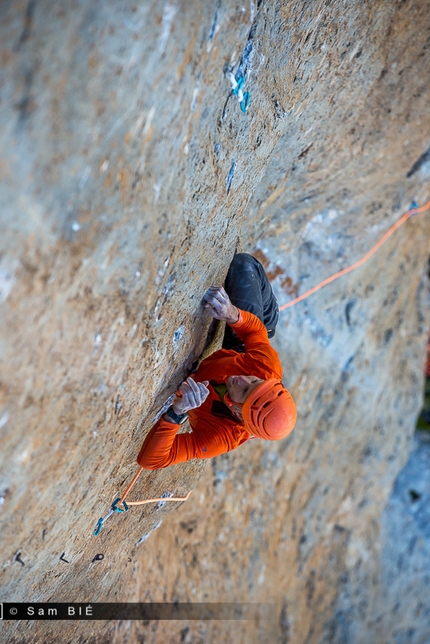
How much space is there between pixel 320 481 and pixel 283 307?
2.56m

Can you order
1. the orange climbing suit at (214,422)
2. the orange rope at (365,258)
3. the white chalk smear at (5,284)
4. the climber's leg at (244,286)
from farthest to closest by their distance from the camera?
the orange rope at (365,258) → the climber's leg at (244,286) → the orange climbing suit at (214,422) → the white chalk smear at (5,284)

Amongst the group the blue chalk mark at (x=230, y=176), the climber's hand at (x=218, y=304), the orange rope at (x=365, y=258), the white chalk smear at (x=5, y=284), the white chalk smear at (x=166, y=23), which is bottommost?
the orange rope at (x=365, y=258)

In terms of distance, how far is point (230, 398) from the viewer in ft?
10.5

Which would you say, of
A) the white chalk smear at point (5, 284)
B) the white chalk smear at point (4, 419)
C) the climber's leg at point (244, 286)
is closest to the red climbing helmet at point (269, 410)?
the climber's leg at point (244, 286)

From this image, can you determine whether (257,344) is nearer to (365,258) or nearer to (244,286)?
(244,286)

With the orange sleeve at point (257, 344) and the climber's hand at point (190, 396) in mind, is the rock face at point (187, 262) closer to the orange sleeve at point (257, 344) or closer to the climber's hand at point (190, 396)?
the climber's hand at point (190, 396)

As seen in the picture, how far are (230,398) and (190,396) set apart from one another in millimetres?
251

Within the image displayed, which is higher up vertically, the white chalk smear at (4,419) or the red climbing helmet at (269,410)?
the white chalk smear at (4,419)

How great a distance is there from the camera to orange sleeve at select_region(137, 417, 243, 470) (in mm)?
3184

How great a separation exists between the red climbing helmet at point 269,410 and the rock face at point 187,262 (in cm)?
51

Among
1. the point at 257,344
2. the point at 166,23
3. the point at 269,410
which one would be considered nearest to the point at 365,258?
the point at 257,344

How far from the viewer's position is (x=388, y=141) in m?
5.00

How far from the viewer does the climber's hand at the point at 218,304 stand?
323 cm

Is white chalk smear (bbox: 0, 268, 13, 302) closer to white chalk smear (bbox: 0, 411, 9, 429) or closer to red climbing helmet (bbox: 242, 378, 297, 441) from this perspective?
white chalk smear (bbox: 0, 411, 9, 429)
